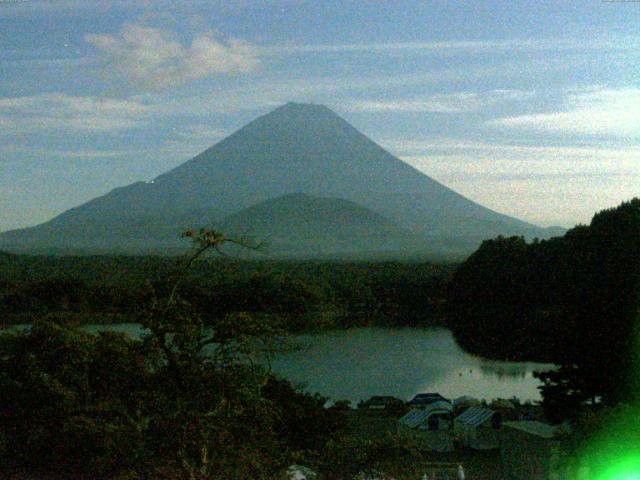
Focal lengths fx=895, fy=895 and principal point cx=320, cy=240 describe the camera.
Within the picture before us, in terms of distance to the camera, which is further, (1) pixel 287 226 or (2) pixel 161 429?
(1) pixel 287 226

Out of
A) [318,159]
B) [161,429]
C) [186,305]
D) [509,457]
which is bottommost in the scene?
[509,457]

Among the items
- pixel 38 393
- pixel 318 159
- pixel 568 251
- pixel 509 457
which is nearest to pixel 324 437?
pixel 509 457

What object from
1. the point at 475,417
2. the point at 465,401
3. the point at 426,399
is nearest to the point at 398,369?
the point at 426,399

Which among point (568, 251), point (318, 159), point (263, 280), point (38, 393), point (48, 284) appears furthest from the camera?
point (318, 159)

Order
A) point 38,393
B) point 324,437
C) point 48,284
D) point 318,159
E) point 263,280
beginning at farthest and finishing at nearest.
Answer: point 318,159 → point 48,284 → point 263,280 → point 324,437 → point 38,393

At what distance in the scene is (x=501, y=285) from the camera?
1139 inches

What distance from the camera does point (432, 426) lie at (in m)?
11.8

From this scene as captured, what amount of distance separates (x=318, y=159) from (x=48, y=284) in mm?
75419

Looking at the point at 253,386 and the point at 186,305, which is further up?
the point at 186,305

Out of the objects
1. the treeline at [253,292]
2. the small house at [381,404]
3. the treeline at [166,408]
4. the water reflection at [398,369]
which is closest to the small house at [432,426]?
the small house at [381,404]

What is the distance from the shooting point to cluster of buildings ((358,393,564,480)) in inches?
281

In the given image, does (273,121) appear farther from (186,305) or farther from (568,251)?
(186,305)

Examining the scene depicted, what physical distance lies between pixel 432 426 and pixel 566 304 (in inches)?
167

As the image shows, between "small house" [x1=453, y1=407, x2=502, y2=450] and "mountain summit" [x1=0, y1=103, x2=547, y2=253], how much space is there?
7214 cm
